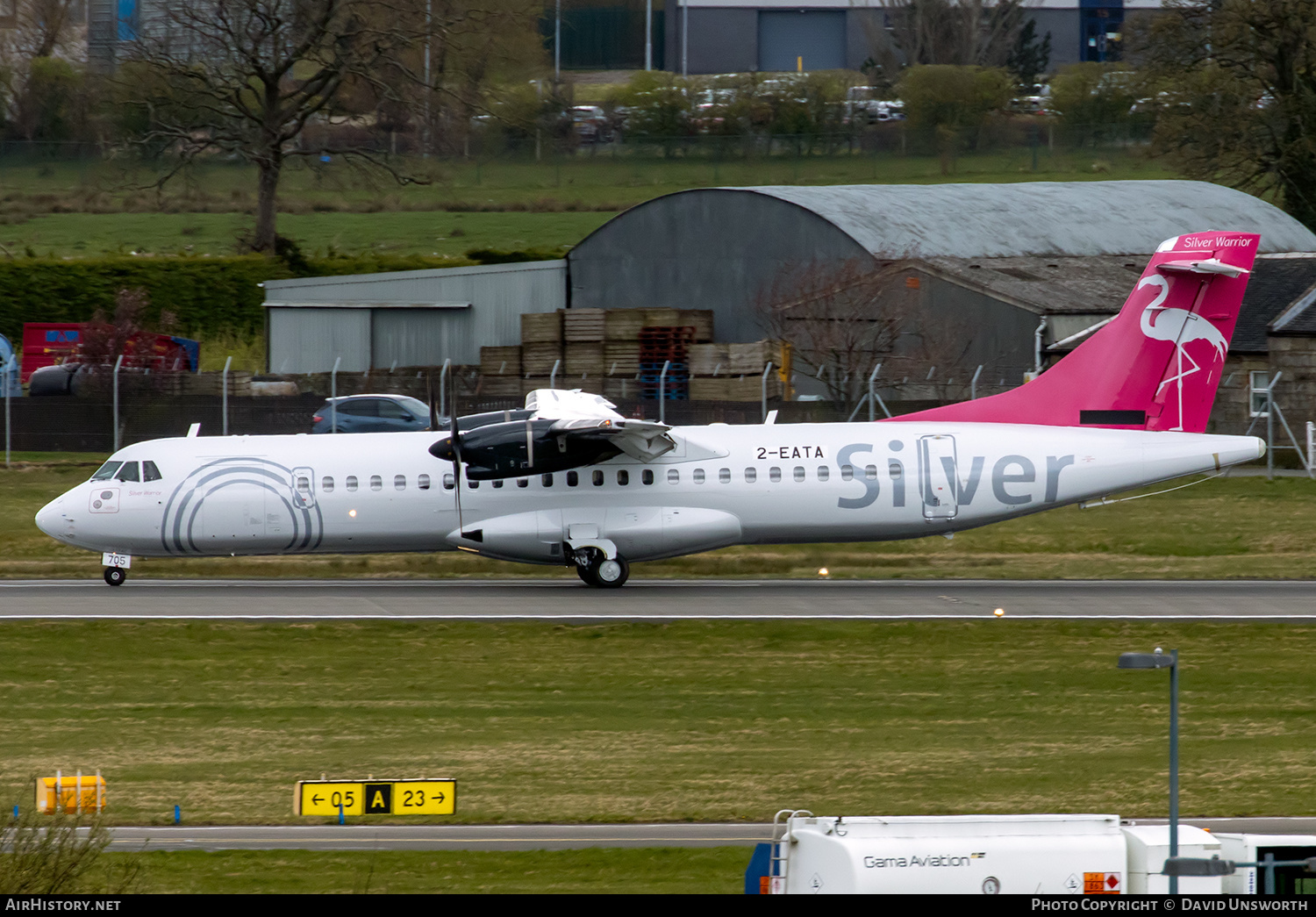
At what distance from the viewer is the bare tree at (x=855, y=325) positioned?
44531 millimetres

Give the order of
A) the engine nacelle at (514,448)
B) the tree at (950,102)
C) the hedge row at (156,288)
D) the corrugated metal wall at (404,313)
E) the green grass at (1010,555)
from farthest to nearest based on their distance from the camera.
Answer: the tree at (950,102) < the hedge row at (156,288) < the corrugated metal wall at (404,313) < the green grass at (1010,555) < the engine nacelle at (514,448)

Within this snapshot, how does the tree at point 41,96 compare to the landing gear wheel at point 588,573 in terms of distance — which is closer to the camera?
the landing gear wheel at point 588,573

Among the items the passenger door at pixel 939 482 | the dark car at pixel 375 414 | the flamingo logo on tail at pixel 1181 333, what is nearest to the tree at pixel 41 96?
the dark car at pixel 375 414

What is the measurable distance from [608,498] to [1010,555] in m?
A: 10.4

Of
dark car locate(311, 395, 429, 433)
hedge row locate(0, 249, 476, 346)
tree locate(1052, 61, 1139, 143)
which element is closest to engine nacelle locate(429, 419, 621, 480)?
dark car locate(311, 395, 429, 433)

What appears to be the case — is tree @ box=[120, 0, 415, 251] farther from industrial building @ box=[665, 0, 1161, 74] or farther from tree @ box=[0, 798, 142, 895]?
tree @ box=[0, 798, 142, 895]

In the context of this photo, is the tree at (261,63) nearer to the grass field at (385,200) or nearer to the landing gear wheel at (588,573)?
the grass field at (385,200)

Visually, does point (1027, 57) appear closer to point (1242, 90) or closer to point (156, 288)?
point (1242, 90)

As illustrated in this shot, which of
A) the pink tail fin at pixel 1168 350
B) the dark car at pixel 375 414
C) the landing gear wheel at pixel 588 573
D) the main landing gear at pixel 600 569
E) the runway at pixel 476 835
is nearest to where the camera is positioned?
the runway at pixel 476 835

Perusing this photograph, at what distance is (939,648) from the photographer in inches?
909

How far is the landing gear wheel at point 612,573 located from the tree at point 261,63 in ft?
119

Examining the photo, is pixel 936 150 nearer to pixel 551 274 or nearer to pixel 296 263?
pixel 551 274

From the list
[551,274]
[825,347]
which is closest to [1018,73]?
[551,274]

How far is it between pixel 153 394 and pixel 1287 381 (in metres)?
31.0
